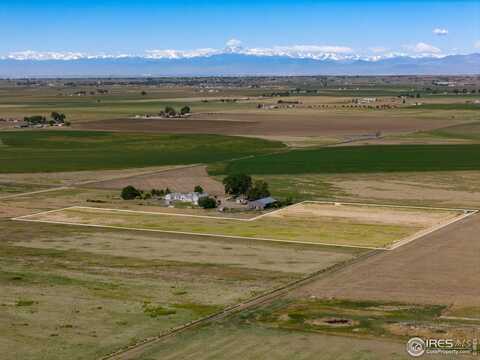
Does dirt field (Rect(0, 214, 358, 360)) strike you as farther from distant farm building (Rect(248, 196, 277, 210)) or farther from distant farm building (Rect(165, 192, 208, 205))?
distant farm building (Rect(165, 192, 208, 205))

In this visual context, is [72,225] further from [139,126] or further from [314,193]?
[139,126]

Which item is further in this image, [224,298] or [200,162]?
[200,162]

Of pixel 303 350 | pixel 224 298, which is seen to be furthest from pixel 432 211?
pixel 303 350

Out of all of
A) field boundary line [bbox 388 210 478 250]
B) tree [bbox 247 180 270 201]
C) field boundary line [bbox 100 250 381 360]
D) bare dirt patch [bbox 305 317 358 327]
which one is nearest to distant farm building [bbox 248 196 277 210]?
tree [bbox 247 180 270 201]

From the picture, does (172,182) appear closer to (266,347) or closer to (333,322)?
(333,322)

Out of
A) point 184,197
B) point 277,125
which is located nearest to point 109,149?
point 277,125
